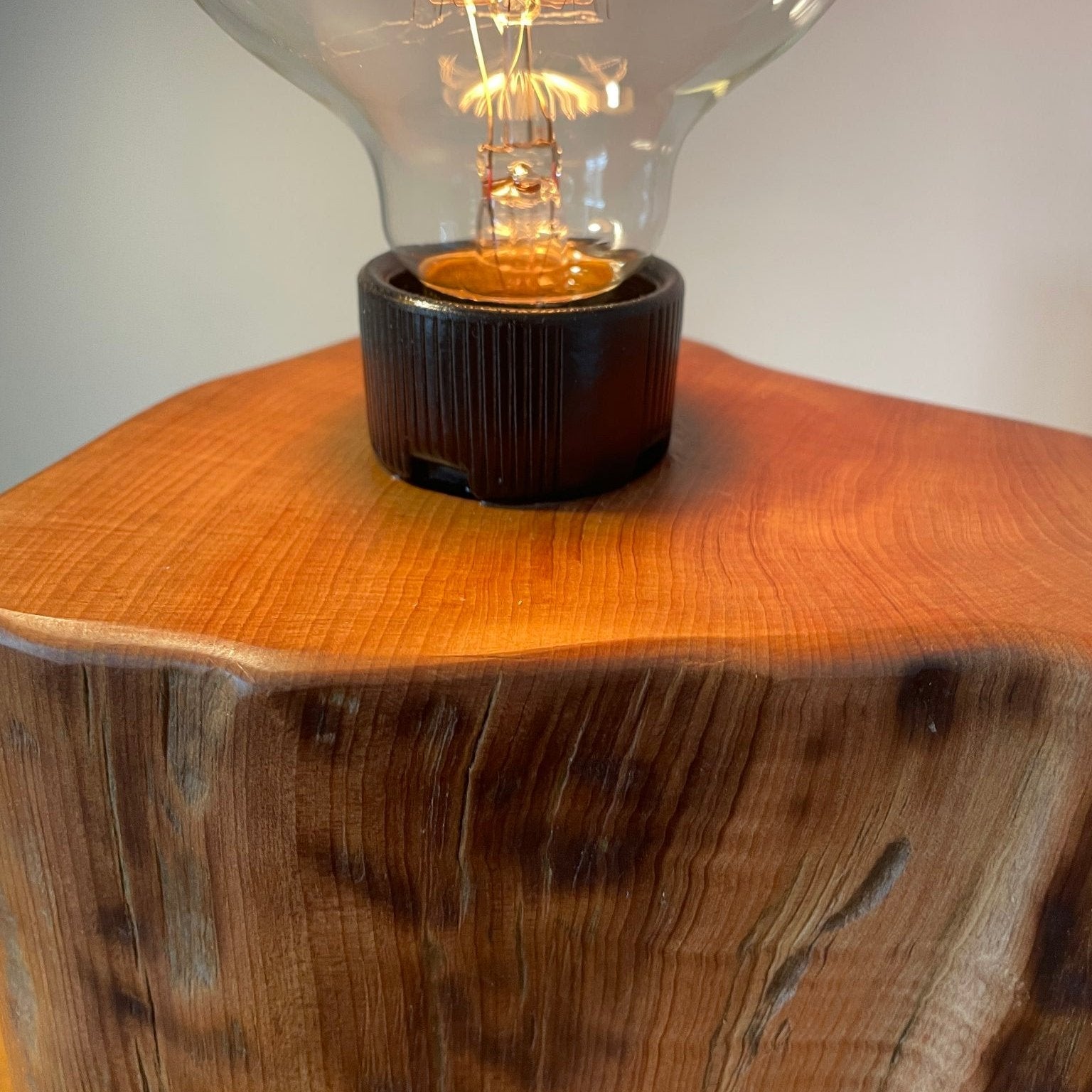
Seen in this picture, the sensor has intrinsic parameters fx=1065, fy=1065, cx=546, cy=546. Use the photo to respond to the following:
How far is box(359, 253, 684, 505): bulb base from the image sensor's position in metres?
0.50

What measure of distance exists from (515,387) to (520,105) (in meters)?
0.18

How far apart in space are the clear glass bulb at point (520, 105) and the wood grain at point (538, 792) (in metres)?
0.16

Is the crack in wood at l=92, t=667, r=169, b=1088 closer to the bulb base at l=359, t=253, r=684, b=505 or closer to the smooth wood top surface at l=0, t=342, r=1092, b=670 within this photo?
the smooth wood top surface at l=0, t=342, r=1092, b=670

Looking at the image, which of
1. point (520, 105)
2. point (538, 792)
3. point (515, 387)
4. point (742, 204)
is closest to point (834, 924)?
point (538, 792)

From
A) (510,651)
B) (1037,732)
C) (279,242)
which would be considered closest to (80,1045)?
(510,651)

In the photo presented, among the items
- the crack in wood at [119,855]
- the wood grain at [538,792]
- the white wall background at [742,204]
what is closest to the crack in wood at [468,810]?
the wood grain at [538,792]

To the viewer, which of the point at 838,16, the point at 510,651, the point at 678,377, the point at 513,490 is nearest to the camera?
the point at 510,651

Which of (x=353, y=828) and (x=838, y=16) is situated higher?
(x=838, y=16)

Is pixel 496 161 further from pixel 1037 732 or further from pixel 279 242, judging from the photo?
pixel 279 242

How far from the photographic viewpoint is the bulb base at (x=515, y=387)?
1.63 feet

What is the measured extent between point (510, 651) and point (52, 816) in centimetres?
20

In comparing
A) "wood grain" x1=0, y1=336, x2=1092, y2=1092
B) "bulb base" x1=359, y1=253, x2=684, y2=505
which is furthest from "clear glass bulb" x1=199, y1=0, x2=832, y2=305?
"wood grain" x1=0, y1=336, x2=1092, y2=1092

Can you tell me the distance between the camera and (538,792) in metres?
0.41

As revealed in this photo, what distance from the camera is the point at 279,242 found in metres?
1.03
